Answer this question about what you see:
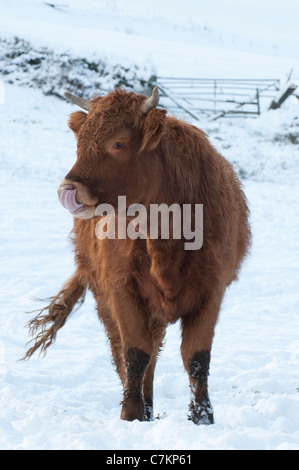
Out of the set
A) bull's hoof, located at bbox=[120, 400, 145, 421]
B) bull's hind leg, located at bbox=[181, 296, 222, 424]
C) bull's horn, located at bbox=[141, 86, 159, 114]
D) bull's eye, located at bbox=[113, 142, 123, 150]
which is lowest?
bull's hoof, located at bbox=[120, 400, 145, 421]

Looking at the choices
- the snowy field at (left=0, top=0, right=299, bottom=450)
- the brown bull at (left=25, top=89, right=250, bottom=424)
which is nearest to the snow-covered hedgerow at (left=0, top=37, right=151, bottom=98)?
the snowy field at (left=0, top=0, right=299, bottom=450)

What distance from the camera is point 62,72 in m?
23.0

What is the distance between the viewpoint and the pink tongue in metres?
3.60

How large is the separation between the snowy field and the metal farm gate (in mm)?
699

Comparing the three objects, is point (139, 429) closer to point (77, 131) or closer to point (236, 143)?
point (77, 131)

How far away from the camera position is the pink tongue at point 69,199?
11.8 feet

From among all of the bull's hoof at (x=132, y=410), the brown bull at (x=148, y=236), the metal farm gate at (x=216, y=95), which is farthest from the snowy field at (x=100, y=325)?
the metal farm gate at (x=216, y=95)

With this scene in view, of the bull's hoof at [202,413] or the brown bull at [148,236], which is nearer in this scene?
the brown bull at [148,236]

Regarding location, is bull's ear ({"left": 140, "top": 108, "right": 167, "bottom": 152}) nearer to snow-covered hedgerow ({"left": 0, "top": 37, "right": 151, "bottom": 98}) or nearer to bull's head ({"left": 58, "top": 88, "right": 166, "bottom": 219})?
bull's head ({"left": 58, "top": 88, "right": 166, "bottom": 219})

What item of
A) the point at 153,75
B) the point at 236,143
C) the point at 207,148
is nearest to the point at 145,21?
the point at 153,75

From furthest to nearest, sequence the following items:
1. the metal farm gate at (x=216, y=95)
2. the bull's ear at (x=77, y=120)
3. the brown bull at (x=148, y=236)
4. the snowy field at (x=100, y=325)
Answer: the metal farm gate at (x=216, y=95) → the bull's ear at (x=77, y=120) → the brown bull at (x=148, y=236) → the snowy field at (x=100, y=325)

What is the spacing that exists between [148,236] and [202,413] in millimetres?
1063

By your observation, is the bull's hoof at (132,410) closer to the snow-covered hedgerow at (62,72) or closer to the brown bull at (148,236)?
the brown bull at (148,236)
